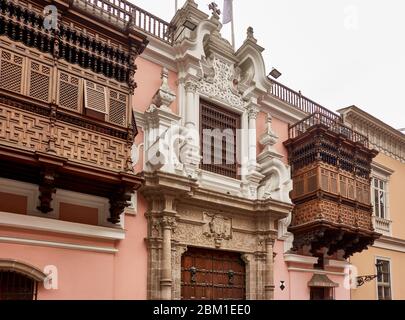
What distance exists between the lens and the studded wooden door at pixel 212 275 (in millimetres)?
10844

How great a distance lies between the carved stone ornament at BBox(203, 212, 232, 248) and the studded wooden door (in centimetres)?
36

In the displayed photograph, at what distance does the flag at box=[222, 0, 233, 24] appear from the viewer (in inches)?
550

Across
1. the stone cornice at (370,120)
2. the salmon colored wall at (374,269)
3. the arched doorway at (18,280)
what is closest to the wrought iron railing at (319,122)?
the stone cornice at (370,120)

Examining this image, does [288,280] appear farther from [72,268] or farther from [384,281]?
[72,268]

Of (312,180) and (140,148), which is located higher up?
(140,148)

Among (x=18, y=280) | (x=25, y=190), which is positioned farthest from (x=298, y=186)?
(x=18, y=280)

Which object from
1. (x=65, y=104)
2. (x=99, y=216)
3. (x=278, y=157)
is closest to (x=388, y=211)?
(x=278, y=157)

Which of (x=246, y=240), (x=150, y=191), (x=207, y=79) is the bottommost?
(x=246, y=240)

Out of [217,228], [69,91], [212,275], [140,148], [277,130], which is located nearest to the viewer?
[69,91]

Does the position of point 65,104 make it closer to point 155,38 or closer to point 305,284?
point 155,38

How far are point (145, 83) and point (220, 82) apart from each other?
2.19 meters

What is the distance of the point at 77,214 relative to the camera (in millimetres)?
9266

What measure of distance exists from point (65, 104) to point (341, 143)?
7.94m

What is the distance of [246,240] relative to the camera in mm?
12039
